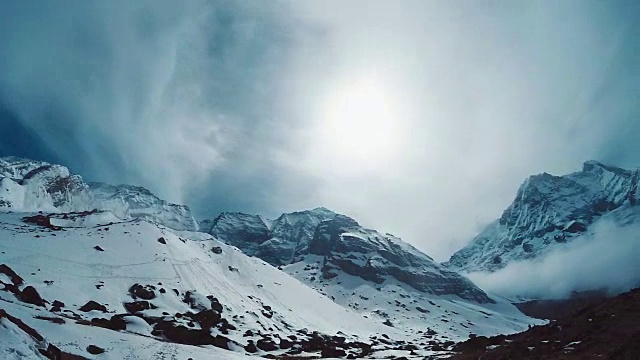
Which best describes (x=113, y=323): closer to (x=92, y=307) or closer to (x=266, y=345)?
(x=92, y=307)

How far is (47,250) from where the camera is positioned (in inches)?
3150

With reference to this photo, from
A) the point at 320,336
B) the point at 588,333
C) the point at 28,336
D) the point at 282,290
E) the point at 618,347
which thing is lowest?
the point at 28,336

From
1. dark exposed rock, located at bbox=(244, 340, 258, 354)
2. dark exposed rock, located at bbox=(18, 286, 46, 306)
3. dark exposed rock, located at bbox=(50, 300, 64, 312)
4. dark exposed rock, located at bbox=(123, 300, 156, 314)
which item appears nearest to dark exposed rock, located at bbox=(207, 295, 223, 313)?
dark exposed rock, located at bbox=(123, 300, 156, 314)

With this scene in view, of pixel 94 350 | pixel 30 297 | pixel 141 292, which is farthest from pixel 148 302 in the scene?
pixel 94 350

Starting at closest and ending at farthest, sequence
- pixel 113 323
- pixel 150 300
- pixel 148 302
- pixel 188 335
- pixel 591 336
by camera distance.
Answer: pixel 591 336, pixel 113 323, pixel 188 335, pixel 148 302, pixel 150 300

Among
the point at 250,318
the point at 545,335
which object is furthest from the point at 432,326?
the point at 545,335

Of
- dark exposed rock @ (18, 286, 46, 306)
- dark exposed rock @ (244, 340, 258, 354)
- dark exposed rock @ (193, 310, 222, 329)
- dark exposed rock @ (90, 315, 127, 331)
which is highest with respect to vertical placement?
dark exposed rock @ (193, 310, 222, 329)

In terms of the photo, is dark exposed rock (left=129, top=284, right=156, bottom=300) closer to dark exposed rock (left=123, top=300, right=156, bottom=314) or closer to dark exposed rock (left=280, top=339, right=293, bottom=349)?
dark exposed rock (left=123, top=300, right=156, bottom=314)

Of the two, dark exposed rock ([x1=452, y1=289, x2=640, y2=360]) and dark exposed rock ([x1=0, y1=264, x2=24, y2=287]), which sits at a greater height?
dark exposed rock ([x1=0, y1=264, x2=24, y2=287])

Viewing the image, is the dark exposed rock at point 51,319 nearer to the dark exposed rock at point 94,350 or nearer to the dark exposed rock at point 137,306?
the dark exposed rock at point 94,350

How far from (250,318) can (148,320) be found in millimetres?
30234

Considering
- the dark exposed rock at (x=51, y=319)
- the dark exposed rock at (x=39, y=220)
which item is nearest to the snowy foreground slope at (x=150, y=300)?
the dark exposed rock at (x=51, y=319)

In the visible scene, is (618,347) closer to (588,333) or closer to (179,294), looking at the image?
(588,333)

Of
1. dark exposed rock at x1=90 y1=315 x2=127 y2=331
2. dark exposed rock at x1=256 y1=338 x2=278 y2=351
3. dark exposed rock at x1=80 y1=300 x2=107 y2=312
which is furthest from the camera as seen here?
dark exposed rock at x1=256 y1=338 x2=278 y2=351
